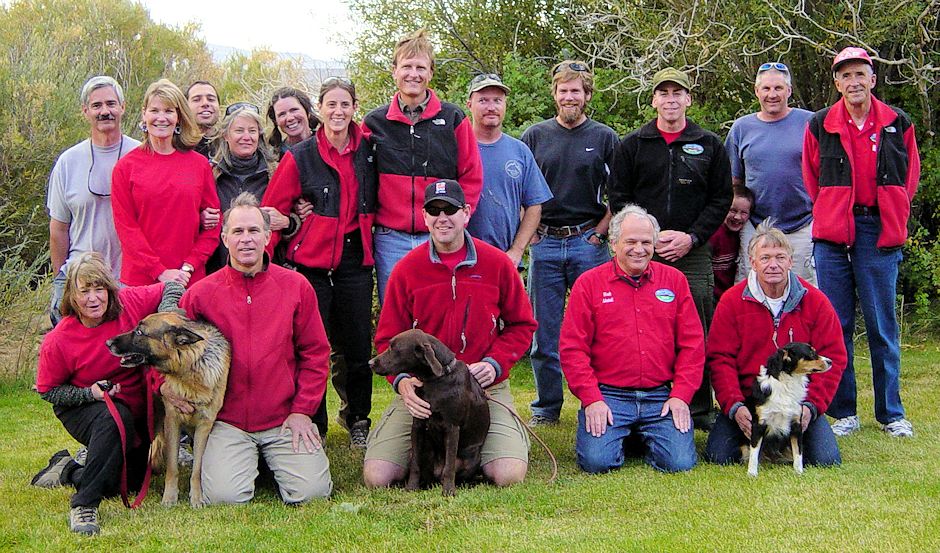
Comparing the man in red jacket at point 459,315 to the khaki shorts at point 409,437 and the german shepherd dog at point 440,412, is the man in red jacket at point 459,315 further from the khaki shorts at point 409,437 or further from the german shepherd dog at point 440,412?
the german shepherd dog at point 440,412

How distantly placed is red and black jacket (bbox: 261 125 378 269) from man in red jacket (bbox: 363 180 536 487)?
0.69 metres

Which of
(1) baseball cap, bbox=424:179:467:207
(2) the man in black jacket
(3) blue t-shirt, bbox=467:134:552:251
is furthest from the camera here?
(3) blue t-shirt, bbox=467:134:552:251

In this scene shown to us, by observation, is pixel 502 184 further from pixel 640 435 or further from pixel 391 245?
pixel 640 435

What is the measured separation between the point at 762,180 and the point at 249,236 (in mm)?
3580

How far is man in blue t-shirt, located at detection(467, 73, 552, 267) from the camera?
21.2 feet

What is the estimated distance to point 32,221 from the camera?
1244 centimetres

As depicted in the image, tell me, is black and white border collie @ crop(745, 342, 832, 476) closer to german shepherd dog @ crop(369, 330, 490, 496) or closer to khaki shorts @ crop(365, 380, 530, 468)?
khaki shorts @ crop(365, 380, 530, 468)

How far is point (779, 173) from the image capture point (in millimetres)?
6555

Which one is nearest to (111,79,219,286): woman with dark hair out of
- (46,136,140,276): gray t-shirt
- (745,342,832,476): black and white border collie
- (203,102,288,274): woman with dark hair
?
(46,136,140,276): gray t-shirt

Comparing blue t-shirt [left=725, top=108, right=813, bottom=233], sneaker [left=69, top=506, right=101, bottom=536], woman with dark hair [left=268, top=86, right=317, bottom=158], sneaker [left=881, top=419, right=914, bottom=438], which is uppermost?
woman with dark hair [left=268, top=86, right=317, bottom=158]

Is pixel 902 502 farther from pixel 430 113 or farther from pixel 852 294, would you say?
pixel 430 113

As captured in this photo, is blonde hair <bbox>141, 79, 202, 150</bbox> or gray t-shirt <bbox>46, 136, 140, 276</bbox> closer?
blonde hair <bbox>141, 79, 202, 150</bbox>

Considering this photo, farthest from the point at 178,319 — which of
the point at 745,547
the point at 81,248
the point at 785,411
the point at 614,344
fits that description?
the point at 785,411

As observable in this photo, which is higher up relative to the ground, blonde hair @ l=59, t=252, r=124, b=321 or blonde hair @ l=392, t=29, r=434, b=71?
blonde hair @ l=392, t=29, r=434, b=71
